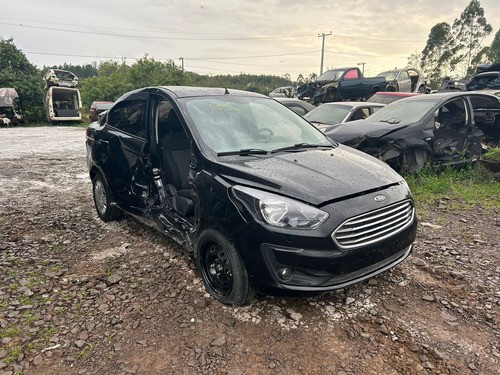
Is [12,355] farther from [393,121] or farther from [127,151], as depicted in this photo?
[393,121]

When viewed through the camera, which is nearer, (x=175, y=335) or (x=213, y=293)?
(x=175, y=335)

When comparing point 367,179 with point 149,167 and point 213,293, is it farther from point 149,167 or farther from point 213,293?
point 149,167

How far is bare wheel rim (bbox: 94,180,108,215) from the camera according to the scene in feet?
15.1

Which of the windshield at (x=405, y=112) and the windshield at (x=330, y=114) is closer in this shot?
the windshield at (x=405, y=112)

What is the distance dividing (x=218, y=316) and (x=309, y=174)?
4.23 feet

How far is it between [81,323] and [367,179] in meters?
2.45

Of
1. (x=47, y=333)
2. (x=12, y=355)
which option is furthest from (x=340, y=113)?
(x=12, y=355)

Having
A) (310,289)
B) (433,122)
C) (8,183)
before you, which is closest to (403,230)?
(310,289)

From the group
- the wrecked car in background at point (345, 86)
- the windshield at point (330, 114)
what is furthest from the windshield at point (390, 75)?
the windshield at point (330, 114)

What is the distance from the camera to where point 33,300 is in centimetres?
294

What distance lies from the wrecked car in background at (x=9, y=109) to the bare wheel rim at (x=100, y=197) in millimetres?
19179

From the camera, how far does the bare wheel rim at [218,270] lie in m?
2.72

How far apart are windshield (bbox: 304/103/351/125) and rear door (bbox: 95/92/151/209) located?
16.7ft

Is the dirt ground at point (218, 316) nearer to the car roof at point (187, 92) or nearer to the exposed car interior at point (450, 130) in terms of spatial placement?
the car roof at point (187, 92)
